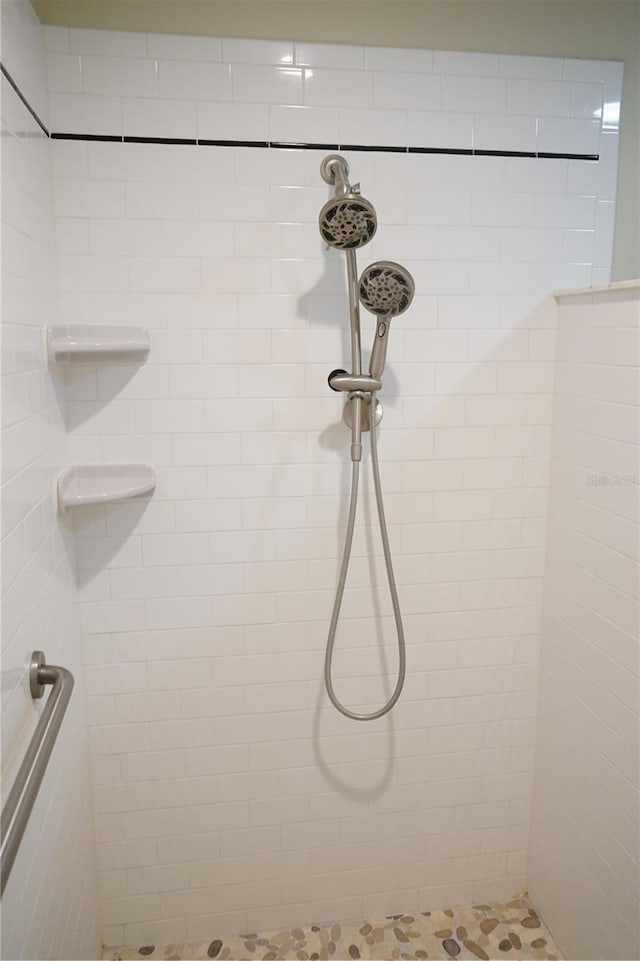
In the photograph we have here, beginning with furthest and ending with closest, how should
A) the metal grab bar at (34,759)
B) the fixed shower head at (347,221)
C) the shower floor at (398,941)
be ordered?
Answer: the shower floor at (398,941) < the fixed shower head at (347,221) < the metal grab bar at (34,759)

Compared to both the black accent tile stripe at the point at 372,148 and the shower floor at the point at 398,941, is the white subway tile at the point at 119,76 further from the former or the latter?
the shower floor at the point at 398,941

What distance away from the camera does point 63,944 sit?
1.47m

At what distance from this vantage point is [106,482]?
1.70m

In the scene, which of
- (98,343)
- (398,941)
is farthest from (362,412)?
(398,941)

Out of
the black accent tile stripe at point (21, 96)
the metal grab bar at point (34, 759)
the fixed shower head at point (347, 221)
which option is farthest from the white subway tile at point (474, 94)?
the metal grab bar at point (34, 759)

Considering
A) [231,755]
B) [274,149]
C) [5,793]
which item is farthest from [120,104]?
[231,755]

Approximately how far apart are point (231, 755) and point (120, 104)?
5.38 ft

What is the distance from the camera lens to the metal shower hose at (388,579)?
168 cm

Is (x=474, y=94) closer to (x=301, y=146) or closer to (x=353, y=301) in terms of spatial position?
(x=301, y=146)

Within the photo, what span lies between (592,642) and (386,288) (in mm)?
994

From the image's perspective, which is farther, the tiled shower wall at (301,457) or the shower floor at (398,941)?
the shower floor at (398,941)

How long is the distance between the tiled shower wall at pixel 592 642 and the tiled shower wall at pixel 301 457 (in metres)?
0.09

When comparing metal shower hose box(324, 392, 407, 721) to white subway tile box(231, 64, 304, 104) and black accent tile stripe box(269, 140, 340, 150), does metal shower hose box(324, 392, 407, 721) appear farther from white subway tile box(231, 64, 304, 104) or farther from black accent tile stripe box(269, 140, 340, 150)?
white subway tile box(231, 64, 304, 104)

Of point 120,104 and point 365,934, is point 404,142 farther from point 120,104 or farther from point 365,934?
point 365,934
